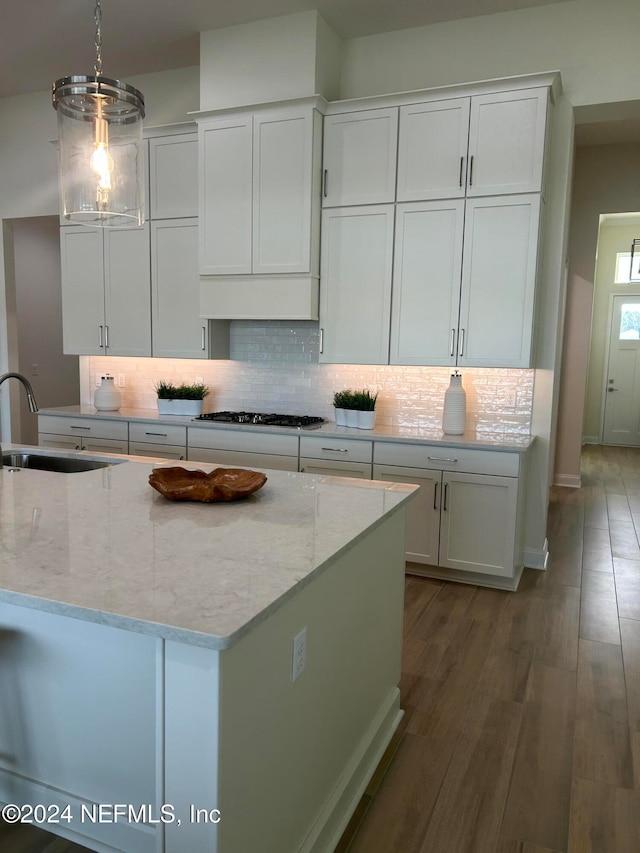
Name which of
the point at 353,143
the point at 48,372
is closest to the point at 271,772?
the point at 353,143

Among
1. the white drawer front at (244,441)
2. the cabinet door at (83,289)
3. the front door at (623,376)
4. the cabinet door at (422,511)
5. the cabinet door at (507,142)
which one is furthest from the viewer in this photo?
the front door at (623,376)

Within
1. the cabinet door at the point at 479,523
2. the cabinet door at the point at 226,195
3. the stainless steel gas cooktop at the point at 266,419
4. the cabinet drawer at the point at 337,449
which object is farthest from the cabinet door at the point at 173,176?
the cabinet door at the point at 479,523

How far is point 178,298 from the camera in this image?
4.71m

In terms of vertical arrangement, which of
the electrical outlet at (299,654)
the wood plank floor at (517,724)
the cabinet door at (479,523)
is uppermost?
the electrical outlet at (299,654)

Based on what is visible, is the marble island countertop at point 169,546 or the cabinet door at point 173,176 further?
the cabinet door at point 173,176

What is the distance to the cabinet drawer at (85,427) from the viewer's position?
473cm

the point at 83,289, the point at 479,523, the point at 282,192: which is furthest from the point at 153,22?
the point at 479,523

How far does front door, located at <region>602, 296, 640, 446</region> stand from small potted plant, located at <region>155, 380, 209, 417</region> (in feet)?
23.5

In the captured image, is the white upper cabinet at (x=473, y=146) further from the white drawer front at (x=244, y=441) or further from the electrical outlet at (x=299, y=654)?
the electrical outlet at (x=299, y=654)

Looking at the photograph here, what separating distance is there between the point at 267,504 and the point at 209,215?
114 inches

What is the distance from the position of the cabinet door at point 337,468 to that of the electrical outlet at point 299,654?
237 cm

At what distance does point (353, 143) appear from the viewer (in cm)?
404

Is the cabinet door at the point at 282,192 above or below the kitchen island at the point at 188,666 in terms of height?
above

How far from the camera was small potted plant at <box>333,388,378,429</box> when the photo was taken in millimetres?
4195
